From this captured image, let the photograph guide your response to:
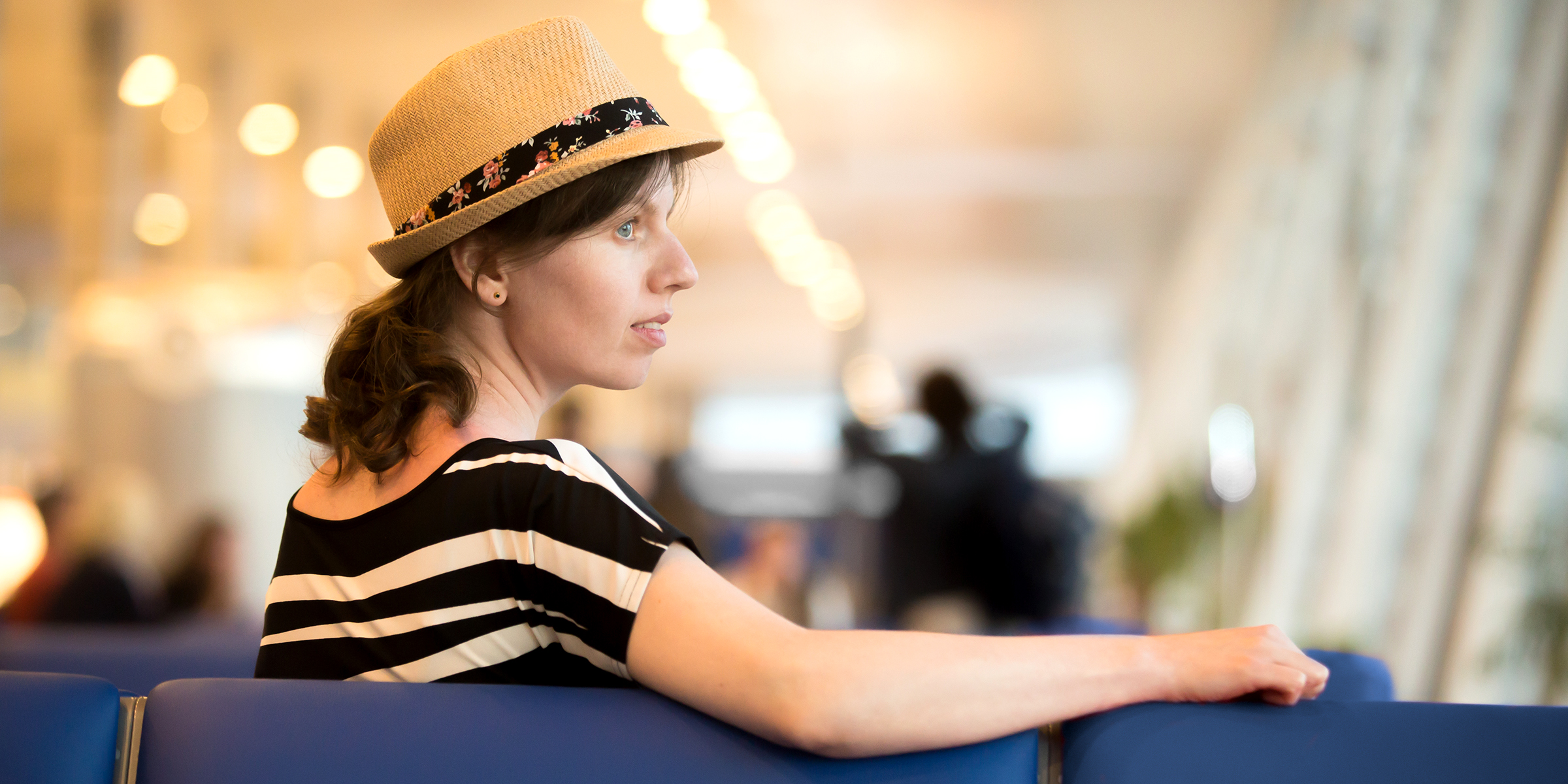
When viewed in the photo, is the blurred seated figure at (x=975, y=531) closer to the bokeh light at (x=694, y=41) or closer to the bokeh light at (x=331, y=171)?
the bokeh light at (x=694, y=41)

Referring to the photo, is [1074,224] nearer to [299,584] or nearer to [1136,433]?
[1136,433]

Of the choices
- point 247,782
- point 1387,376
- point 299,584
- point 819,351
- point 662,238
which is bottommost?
point 247,782

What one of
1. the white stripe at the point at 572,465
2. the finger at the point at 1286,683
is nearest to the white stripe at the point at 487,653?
the white stripe at the point at 572,465

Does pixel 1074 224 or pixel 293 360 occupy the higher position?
pixel 1074 224

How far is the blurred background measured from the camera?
3.49m

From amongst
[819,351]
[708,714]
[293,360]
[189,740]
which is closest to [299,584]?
[189,740]

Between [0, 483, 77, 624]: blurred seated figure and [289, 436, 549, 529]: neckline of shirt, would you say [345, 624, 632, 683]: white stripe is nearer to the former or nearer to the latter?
[289, 436, 549, 529]: neckline of shirt

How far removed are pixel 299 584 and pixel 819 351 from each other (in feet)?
49.9

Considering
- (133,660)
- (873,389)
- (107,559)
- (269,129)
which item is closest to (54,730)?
(133,660)

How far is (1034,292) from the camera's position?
13180 mm

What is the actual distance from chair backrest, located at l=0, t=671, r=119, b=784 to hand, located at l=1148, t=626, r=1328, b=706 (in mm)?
856

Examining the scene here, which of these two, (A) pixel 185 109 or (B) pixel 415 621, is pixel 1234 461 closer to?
(B) pixel 415 621

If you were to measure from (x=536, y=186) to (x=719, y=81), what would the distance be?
604cm

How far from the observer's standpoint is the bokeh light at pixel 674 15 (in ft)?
18.9
